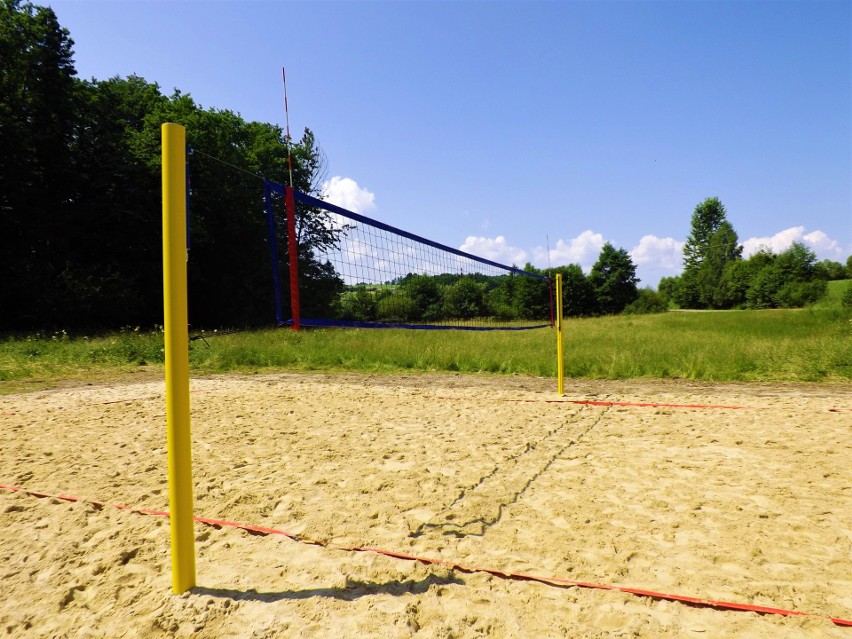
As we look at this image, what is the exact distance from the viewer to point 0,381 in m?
7.45

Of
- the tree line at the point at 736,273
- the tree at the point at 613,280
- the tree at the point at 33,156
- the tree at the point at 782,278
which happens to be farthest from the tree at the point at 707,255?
the tree at the point at 33,156

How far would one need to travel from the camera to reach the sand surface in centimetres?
169

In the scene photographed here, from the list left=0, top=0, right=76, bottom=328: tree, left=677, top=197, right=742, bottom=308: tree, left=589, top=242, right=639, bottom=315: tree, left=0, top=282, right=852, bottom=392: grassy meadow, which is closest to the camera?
left=0, top=282, right=852, bottom=392: grassy meadow

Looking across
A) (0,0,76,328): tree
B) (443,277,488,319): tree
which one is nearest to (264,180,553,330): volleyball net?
(443,277,488,319): tree

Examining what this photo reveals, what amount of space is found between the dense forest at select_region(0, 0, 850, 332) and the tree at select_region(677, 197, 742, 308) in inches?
1538

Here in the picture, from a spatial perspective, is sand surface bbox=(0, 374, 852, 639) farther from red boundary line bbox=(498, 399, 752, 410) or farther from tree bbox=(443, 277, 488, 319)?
tree bbox=(443, 277, 488, 319)

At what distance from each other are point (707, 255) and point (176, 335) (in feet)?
238

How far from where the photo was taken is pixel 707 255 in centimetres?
6419

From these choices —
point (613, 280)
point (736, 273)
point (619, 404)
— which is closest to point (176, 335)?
point (619, 404)

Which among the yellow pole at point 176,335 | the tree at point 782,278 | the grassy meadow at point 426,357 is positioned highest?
the tree at point 782,278

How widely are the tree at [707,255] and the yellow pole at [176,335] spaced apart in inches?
2434

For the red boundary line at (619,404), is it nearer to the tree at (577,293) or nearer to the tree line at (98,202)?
the tree line at (98,202)

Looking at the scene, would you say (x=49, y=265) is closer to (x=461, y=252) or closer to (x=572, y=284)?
(x=461, y=252)

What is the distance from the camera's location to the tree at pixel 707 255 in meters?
56.8
